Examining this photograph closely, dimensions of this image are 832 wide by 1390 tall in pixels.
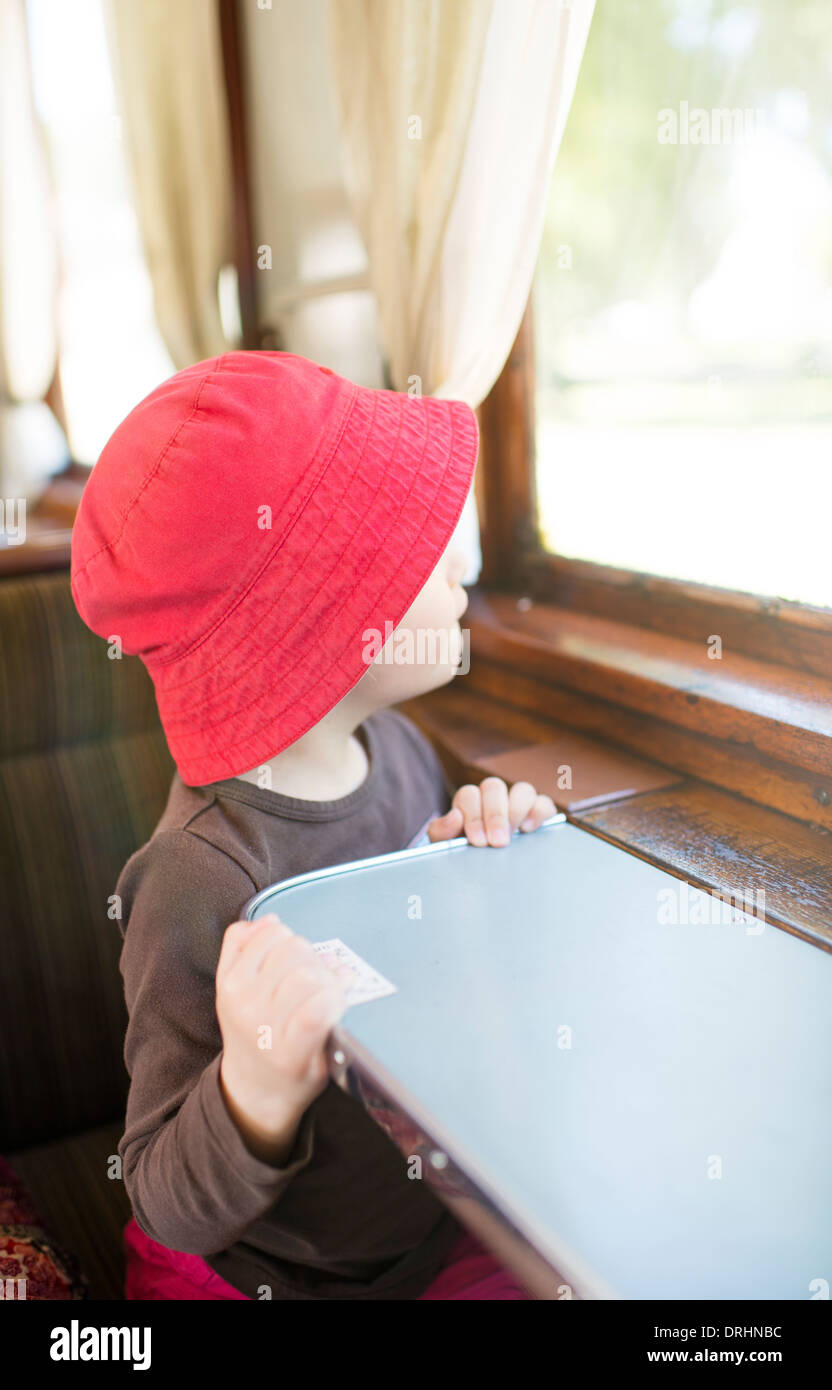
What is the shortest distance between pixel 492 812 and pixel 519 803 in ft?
0.11

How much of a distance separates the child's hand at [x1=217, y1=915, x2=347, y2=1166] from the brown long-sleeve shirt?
0.02 metres

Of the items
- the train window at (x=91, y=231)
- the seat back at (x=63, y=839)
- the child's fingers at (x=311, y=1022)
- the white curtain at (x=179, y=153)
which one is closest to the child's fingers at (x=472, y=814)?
the child's fingers at (x=311, y=1022)

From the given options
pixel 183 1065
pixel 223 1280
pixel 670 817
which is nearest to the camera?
pixel 183 1065

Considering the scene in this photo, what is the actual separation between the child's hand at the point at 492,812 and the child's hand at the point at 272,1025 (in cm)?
29

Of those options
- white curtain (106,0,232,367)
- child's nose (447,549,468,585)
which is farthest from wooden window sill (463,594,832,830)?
white curtain (106,0,232,367)

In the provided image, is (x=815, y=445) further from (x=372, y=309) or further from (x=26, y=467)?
(x=26, y=467)

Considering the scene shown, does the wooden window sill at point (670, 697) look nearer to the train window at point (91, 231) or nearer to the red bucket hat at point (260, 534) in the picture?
the red bucket hat at point (260, 534)

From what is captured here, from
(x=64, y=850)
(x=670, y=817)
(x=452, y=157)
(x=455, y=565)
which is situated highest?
(x=452, y=157)

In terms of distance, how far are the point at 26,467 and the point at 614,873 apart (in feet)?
9.24

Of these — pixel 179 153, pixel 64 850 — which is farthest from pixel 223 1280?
pixel 179 153

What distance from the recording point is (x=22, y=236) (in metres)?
3.07

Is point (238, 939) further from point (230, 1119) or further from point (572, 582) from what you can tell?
point (572, 582)

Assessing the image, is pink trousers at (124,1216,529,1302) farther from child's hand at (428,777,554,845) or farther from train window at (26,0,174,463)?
train window at (26,0,174,463)

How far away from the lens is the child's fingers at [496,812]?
Answer: 1007 millimetres
